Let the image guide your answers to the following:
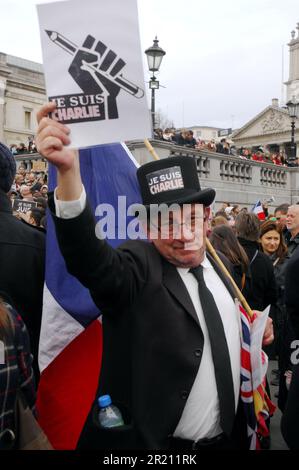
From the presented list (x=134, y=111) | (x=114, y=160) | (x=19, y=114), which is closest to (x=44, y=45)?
(x=134, y=111)

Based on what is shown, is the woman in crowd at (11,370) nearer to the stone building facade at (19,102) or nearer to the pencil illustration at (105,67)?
the pencil illustration at (105,67)

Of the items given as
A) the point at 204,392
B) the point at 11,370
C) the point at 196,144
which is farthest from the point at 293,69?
the point at 11,370

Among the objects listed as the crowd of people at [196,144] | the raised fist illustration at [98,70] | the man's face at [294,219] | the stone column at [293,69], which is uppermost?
the stone column at [293,69]

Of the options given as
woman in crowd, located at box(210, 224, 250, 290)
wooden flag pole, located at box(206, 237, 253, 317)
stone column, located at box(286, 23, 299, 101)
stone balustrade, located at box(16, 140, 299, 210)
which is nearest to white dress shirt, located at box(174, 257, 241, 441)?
wooden flag pole, located at box(206, 237, 253, 317)

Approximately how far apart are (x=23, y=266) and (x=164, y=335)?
0.97 metres

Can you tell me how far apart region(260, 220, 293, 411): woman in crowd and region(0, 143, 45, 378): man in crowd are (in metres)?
2.31

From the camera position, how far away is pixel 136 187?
3.34 metres

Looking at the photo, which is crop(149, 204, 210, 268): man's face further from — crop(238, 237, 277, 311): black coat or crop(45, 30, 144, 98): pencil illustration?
crop(238, 237, 277, 311): black coat

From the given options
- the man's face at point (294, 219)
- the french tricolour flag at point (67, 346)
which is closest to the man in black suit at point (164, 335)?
the french tricolour flag at point (67, 346)

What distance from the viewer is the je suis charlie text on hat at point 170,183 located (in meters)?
2.57

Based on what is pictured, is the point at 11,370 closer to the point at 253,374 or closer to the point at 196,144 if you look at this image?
the point at 253,374

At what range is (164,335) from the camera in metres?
2.37

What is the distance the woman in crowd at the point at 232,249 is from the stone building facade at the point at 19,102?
164ft

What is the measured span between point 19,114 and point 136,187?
5466 cm
